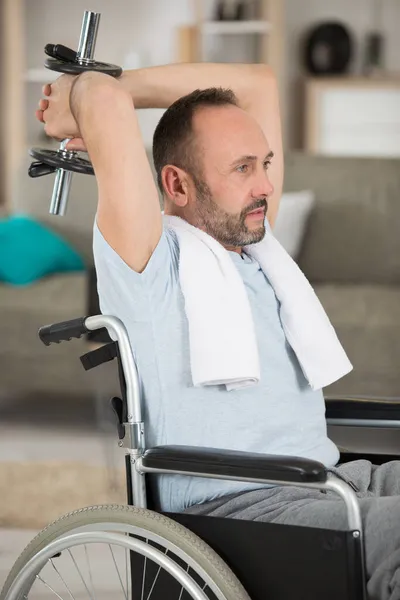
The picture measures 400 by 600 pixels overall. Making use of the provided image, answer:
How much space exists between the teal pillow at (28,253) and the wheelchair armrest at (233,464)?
2.59 meters

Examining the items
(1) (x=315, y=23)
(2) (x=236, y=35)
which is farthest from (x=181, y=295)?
(1) (x=315, y=23)

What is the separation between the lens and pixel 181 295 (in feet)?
5.10

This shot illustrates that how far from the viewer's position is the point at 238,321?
153 centimetres

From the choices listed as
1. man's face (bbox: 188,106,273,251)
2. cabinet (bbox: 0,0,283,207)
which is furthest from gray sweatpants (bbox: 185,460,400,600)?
cabinet (bbox: 0,0,283,207)

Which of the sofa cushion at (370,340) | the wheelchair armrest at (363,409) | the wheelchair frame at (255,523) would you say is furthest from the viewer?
the sofa cushion at (370,340)

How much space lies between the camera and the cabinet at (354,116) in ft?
20.3

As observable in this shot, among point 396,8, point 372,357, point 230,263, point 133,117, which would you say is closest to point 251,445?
point 230,263

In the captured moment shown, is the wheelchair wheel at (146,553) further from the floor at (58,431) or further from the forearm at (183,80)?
the floor at (58,431)

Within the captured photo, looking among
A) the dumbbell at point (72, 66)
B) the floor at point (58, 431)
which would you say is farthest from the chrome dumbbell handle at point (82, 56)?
the floor at point (58, 431)

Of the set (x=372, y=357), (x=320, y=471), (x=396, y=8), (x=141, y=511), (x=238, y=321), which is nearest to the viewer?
(x=320, y=471)

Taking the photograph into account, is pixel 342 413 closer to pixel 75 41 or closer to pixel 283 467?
pixel 283 467

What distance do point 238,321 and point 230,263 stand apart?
0.10 meters

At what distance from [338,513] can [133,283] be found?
17.0 inches

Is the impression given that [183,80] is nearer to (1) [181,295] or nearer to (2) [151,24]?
(1) [181,295]
